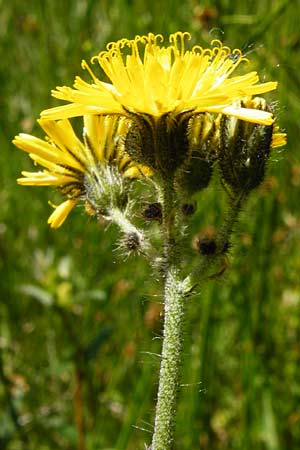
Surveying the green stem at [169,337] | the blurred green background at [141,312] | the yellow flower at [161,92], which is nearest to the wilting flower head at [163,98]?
the yellow flower at [161,92]

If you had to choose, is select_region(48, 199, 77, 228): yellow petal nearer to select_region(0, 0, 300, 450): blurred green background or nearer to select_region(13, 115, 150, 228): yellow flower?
select_region(13, 115, 150, 228): yellow flower

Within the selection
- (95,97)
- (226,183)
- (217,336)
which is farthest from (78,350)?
(95,97)

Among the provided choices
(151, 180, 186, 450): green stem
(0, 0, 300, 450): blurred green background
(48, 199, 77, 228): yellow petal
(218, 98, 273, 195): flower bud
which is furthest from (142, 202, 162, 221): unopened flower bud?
(0, 0, 300, 450): blurred green background

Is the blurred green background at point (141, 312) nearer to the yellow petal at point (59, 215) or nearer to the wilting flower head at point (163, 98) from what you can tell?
the yellow petal at point (59, 215)

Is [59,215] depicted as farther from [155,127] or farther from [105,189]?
[155,127]

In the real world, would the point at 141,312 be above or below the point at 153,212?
below

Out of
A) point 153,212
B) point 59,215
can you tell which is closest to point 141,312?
point 59,215
